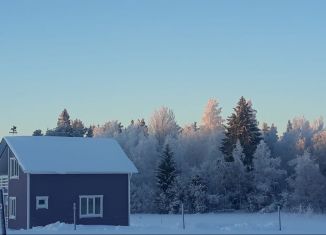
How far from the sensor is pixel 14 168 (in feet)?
148

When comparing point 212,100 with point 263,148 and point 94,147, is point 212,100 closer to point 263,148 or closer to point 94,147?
point 263,148

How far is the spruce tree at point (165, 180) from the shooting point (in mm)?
78250

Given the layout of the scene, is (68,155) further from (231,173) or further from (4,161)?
(231,173)

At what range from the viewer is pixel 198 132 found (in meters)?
91.6

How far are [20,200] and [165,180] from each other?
3691 cm

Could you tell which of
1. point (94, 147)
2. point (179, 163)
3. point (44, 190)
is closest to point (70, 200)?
point (44, 190)

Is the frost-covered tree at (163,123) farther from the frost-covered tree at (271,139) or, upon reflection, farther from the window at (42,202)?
the window at (42,202)

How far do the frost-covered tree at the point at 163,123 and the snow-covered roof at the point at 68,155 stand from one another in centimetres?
4805

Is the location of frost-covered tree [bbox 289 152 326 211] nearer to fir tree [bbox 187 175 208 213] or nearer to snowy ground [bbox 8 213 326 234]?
snowy ground [bbox 8 213 326 234]

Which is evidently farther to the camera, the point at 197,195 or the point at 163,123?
the point at 163,123

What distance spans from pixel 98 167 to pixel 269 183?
37042 mm

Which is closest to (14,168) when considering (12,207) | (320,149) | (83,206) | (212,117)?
(12,207)

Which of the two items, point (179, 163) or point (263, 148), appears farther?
point (179, 163)

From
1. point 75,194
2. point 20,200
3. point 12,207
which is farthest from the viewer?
point 12,207
